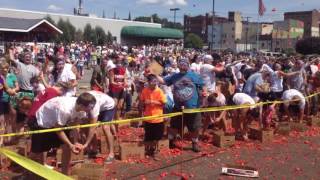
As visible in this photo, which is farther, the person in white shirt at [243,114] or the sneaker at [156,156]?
the person in white shirt at [243,114]

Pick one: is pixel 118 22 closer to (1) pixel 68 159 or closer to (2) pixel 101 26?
(2) pixel 101 26

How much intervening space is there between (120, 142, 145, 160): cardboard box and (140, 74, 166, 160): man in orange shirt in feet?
0.98

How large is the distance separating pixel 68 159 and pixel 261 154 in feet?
14.0

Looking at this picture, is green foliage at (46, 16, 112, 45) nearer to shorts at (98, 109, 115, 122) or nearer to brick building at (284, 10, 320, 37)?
shorts at (98, 109, 115, 122)

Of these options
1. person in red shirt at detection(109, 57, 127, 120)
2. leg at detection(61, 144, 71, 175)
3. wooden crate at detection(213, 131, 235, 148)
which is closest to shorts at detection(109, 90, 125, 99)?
person in red shirt at detection(109, 57, 127, 120)

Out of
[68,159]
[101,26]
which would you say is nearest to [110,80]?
[68,159]

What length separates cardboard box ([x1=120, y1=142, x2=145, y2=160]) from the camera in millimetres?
8430

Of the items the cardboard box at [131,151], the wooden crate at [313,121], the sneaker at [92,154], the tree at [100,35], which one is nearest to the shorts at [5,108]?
the sneaker at [92,154]

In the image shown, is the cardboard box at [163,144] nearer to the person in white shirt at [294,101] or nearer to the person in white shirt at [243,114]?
the person in white shirt at [243,114]

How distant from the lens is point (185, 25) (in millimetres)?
163875

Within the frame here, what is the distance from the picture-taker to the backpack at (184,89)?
30.7 feet

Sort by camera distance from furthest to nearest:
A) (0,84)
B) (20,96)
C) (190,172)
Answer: (20,96) → (0,84) → (190,172)

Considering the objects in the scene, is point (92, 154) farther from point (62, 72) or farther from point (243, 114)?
point (243, 114)

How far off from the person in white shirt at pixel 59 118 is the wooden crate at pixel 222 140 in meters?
3.99
